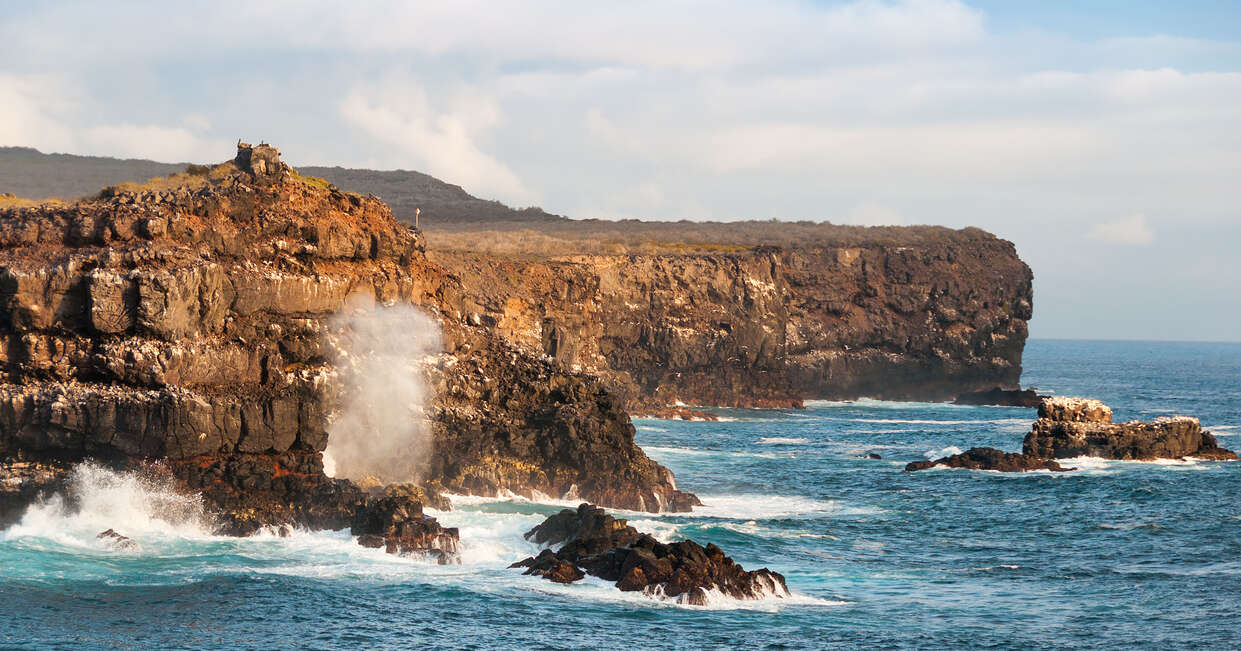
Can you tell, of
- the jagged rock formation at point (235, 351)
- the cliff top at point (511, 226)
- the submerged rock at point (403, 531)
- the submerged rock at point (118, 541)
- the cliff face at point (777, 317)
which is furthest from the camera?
the cliff top at point (511, 226)

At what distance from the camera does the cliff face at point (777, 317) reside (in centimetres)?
9981

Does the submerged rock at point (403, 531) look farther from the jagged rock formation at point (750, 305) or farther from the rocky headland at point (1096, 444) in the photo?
the jagged rock formation at point (750, 305)

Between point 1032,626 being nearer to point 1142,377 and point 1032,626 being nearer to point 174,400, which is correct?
point 174,400

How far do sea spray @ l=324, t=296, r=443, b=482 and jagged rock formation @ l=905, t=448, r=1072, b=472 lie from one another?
2959 cm

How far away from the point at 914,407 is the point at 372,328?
76.7 metres

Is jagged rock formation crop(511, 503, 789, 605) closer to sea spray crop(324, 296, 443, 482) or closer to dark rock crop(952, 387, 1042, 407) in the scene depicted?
sea spray crop(324, 296, 443, 482)

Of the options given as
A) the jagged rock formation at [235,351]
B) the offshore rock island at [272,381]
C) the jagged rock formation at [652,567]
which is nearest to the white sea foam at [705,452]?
the offshore rock island at [272,381]

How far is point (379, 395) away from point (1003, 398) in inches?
3219

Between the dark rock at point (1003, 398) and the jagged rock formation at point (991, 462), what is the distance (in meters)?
46.4

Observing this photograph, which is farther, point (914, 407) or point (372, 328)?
point (914, 407)

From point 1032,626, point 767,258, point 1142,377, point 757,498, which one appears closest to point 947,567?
point 1032,626

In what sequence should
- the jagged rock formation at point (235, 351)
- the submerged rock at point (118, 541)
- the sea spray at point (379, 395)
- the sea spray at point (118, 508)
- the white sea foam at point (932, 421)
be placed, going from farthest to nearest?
the white sea foam at point (932, 421) < the sea spray at point (379, 395) < the jagged rock formation at point (235, 351) < the sea spray at point (118, 508) < the submerged rock at point (118, 541)

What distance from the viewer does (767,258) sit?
120m

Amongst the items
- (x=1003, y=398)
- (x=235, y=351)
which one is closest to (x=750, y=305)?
(x=1003, y=398)
